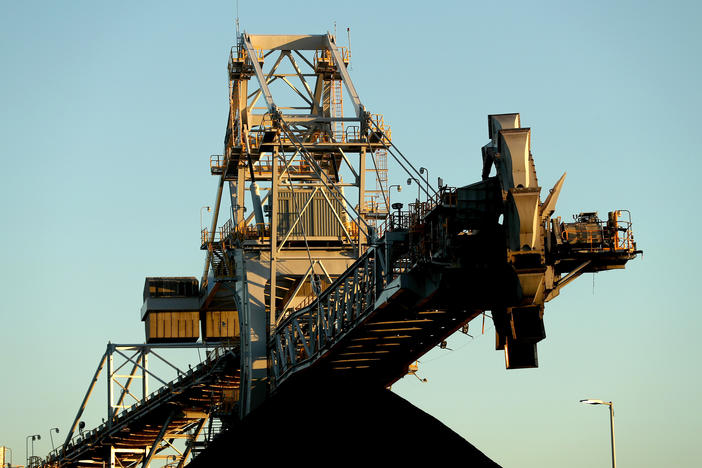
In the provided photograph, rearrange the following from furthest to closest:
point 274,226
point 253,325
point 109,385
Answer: point 109,385, point 253,325, point 274,226

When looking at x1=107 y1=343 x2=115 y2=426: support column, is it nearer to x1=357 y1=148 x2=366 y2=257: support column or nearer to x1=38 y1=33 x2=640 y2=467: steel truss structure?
x1=38 y1=33 x2=640 y2=467: steel truss structure

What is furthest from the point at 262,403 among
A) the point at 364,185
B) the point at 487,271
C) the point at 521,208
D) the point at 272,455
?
the point at 521,208

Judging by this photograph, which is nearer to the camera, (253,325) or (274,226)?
(274,226)

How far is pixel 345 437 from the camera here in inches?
2461

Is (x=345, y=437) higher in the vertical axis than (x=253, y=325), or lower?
lower

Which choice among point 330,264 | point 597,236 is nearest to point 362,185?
point 330,264

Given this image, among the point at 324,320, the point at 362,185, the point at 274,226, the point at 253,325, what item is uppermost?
the point at 362,185

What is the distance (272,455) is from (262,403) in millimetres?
20166

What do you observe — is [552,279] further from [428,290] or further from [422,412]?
[422,412]

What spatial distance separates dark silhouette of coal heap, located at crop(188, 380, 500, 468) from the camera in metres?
60.8

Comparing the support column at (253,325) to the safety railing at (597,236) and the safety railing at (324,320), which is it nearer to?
the safety railing at (324,320)

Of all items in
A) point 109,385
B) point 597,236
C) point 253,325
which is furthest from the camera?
point 109,385

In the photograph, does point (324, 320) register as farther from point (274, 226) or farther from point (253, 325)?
point (253, 325)

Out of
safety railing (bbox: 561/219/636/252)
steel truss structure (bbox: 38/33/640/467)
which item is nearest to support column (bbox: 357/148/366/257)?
steel truss structure (bbox: 38/33/640/467)
